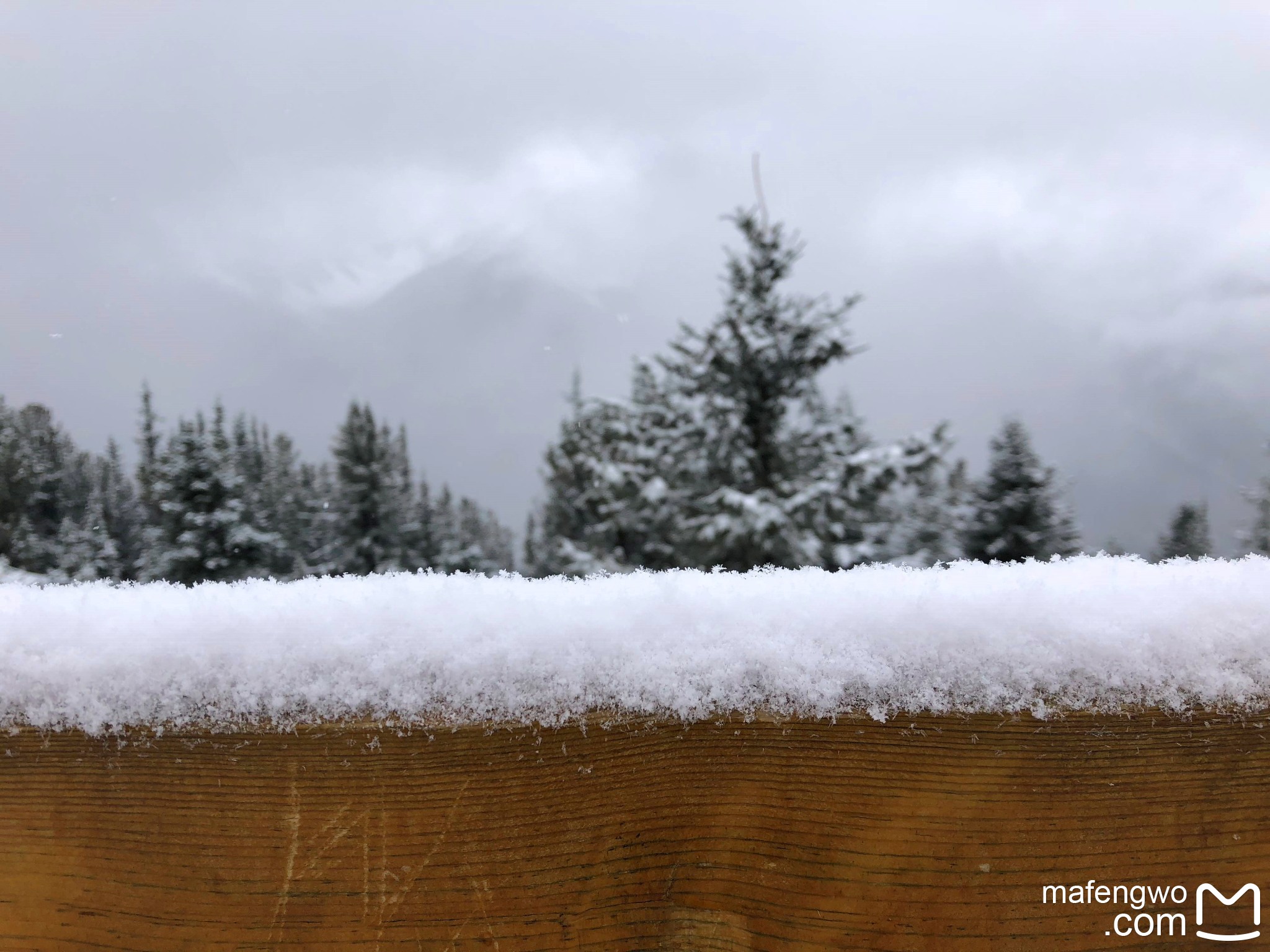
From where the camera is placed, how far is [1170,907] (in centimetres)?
71

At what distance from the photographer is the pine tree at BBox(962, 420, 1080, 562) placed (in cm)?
2103

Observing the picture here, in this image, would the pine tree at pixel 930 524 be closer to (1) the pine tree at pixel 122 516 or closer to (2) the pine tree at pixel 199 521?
(2) the pine tree at pixel 199 521

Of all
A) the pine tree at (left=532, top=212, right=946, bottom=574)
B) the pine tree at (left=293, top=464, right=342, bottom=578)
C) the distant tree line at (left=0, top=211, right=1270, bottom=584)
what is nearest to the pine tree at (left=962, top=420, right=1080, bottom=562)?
the distant tree line at (left=0, top=211, right=1270, bottom=584)

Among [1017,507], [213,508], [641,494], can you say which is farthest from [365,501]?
[1017,507]

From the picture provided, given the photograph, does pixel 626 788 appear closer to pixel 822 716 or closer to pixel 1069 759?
pixel 822 716

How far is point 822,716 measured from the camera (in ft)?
2.38

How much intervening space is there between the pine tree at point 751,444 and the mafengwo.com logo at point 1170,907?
36.1 feet

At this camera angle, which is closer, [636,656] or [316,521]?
[636,656]

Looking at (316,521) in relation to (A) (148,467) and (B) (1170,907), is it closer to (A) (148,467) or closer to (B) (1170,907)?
(A) (148,467)

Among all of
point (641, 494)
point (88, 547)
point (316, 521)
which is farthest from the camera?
point (316, 521)

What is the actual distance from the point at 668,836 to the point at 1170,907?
1.80 feet

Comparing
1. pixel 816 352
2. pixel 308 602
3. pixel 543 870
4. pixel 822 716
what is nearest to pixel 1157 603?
pixel 822 716

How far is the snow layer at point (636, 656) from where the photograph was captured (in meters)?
0.72

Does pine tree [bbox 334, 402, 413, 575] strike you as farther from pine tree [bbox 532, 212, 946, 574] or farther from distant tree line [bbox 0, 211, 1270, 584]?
pine tree [bbox 532, 212, 946, 574]
